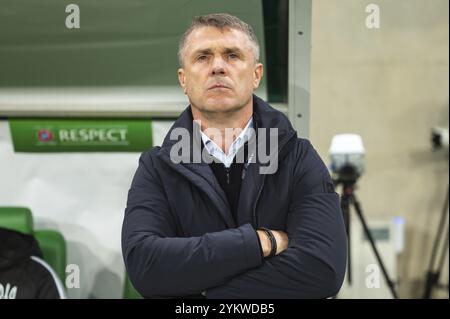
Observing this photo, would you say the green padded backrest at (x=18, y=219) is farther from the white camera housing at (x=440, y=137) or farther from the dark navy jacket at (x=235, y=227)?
the white camera housing at (x=440, y=137)

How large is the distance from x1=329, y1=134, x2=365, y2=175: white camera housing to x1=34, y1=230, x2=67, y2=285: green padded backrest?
100 centimetres

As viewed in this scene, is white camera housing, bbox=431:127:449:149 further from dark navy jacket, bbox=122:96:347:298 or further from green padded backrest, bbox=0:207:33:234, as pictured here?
dark navy jacket, bbox=122:96:347:298

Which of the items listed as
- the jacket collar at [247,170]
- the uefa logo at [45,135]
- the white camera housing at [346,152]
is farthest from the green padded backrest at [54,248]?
the jacket collar at [247,170]

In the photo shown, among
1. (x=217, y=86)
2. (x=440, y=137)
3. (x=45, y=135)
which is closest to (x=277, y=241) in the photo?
(x=217, y=86)

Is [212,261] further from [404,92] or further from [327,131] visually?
[404,92]

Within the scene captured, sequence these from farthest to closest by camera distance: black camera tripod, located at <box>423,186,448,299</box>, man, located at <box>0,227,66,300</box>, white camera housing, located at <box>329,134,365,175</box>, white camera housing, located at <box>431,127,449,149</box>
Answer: black camera tripod, located at <box>423,186,448,299</box> < white camera housing, located at <box>431,127,449,149</box> < man, located at <box>0,227,66,300</box> < white camera housing, located at <box>329,134,365,175</box>

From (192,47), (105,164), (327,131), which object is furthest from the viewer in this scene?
(327,131)

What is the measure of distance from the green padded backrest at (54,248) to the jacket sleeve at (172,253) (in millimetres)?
1046

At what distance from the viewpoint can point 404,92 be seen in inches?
130

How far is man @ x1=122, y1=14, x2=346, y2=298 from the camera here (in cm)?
98

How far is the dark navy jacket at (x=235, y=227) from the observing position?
3.34ft

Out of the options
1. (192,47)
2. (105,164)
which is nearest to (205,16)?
(192,47)

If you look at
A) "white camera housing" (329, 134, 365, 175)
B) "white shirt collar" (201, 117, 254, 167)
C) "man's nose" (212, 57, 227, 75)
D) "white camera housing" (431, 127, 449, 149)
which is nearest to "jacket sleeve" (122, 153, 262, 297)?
"white shirt collar" (201, 117, 254, 167)
